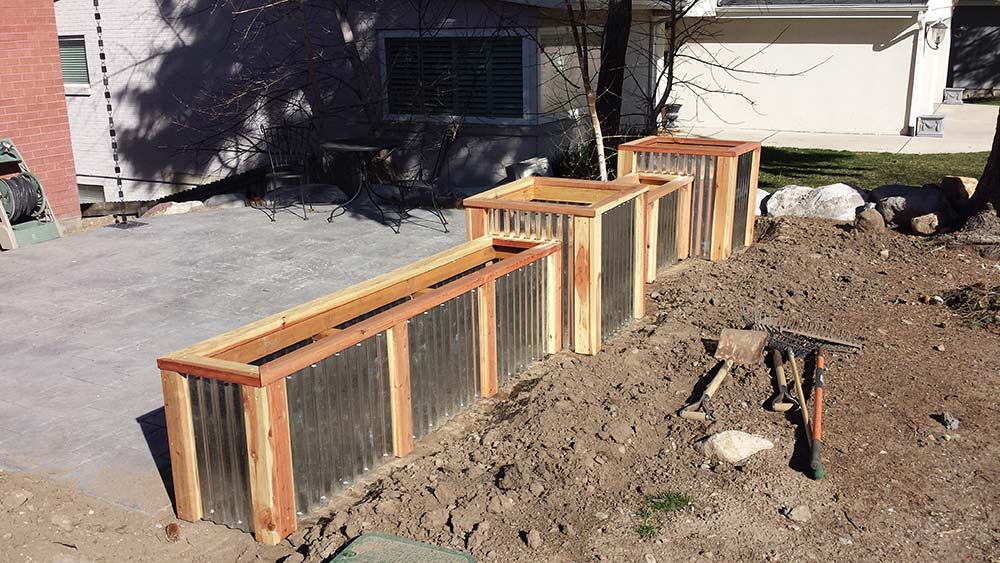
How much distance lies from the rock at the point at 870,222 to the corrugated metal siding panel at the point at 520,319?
17.3 feet

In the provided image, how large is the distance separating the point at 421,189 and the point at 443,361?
748cm

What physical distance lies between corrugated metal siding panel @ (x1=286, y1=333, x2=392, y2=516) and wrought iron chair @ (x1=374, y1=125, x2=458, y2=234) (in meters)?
6.03

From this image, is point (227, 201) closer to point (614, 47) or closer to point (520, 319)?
point (614, 47)

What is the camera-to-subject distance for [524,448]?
19.5 feet

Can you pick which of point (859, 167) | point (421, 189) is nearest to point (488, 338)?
point (421, 189)

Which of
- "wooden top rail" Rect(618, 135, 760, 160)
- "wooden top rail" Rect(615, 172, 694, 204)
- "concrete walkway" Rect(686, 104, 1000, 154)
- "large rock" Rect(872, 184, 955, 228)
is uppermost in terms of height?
"wooden top rail" Rect(618, 135, 760, 160)

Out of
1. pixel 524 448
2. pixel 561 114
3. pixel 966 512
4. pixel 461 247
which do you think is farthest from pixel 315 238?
pixel 966 512

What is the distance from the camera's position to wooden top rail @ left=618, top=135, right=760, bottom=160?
34.1 ft

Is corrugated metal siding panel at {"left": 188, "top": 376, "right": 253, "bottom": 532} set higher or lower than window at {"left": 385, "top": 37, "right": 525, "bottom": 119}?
lower

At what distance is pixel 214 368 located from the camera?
4918 mm

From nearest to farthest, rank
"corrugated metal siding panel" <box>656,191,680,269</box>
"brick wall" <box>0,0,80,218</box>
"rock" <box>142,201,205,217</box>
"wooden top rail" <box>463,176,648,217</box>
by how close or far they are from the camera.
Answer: "wooden top rail" <box>463,176,648,217</box>
"corrugated metal siding panel" <box>656,191,680,269</box>
"brick wall" <box>0,0,80,218</box>
"rock" <box>142,201,205,217</box>

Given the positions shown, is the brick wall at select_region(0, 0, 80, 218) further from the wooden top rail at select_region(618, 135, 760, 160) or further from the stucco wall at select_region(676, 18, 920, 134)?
the stucco wall at select_region(676, 18, 920, 134)

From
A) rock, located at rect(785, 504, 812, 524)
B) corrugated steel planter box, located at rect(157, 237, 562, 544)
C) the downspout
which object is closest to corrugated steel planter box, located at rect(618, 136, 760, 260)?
corrugated steel planter box, located at rect(157, 237, 562, 544)

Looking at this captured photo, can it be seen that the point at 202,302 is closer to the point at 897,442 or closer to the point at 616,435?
the point at 616,435
